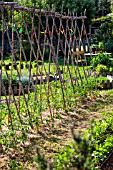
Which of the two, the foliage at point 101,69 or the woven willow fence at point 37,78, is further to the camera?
the foliage at point 101,69

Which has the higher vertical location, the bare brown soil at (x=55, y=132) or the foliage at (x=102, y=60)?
the foliage at (x=102, y=60)

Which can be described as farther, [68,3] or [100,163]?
[68,3]

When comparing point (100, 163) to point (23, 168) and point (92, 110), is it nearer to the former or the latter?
point (23, 168)

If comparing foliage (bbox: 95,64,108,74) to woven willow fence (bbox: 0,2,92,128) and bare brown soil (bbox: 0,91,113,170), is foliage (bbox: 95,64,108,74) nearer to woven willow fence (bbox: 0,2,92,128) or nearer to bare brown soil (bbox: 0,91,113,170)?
woven willow fence (bbox: 0,2,92,128)

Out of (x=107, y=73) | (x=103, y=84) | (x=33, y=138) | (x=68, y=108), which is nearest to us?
(x=33, y=138)

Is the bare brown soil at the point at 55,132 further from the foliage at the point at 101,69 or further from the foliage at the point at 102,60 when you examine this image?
the foliage at the point at 102,60

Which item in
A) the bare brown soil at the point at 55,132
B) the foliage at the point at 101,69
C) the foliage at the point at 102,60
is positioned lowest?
the bare brown soil at the point at 55,132

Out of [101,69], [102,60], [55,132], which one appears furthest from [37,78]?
[102,60]

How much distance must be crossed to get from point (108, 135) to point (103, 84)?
5.43 metres

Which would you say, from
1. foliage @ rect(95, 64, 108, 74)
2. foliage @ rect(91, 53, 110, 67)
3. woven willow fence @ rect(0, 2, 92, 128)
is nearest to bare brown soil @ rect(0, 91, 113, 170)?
woven willow fence @ rect(0, 2, 92, 128)

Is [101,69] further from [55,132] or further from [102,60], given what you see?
[55,132]

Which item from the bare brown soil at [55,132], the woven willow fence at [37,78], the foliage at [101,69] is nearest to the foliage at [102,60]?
the foliage at [101,69]

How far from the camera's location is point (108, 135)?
6.23 metres

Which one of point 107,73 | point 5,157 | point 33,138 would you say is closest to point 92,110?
point 33,138
